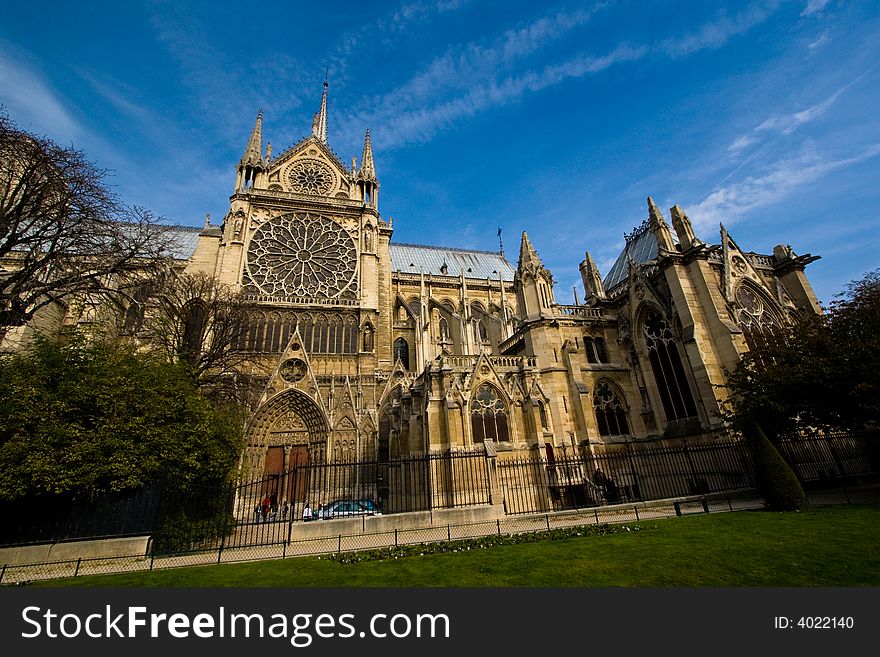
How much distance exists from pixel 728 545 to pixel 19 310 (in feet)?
55.6

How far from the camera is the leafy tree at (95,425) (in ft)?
32.3

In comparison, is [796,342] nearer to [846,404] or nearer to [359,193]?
[846,404]

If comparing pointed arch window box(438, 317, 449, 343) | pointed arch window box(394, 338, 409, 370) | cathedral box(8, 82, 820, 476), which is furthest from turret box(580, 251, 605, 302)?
pointed arch window box(394, 338, 409, 370)

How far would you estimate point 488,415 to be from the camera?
1878cm

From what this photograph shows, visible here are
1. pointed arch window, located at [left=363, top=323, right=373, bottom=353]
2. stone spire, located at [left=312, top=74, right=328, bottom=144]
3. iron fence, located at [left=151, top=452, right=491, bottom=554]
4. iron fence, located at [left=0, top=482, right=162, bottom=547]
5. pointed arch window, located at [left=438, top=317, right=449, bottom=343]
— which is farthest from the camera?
stone spire, located at [left=312, top=74, right=328, bottom=144]

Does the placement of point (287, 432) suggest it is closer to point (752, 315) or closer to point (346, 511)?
point (346, 511)

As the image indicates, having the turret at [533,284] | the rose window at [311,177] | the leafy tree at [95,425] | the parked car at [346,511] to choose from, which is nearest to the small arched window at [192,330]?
the leafy tree at [95,425]

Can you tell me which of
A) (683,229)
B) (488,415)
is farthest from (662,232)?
(488,415)

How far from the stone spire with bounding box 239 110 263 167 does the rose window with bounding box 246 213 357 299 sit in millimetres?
5919

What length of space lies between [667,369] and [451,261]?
1414 inches

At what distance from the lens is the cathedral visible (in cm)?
1836

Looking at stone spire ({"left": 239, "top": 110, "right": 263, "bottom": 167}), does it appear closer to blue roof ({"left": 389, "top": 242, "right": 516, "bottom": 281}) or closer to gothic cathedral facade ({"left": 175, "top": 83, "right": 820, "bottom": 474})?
gothic cathedral facade ({"left": 175, "top": 83, "right": 820, "bottom": 474})

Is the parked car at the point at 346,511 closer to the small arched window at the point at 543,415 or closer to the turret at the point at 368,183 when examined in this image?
the small arched window at the point at 543,415

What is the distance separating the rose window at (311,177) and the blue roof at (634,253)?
25.7 m
